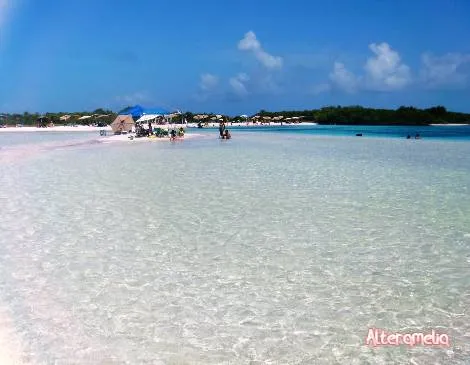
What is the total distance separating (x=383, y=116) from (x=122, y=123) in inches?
4111

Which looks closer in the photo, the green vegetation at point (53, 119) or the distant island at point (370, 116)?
the green vegetation at point (53, 119)

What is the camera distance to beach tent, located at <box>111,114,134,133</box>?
4889cm

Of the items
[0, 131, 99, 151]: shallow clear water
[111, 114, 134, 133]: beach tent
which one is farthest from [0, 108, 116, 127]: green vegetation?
[111, 114, 134, 133]: beach tent

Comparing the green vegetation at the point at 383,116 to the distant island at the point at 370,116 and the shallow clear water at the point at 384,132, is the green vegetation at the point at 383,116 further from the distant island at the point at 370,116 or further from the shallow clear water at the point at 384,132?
the shallow clear water at the point at 384,132

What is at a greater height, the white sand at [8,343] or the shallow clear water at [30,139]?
the shallow clear water at [30,139]

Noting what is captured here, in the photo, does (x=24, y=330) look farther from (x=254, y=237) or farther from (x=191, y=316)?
(x=254, y=237)

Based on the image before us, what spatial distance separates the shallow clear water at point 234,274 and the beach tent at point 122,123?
125 ft

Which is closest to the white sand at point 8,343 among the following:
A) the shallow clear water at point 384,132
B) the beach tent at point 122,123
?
the beach tent at point 122,123

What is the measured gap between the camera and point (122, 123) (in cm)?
4956

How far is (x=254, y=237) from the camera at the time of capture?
7426 millimetres

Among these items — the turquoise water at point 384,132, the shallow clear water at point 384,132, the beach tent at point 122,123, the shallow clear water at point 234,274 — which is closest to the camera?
the shallow clear water at point 234,274

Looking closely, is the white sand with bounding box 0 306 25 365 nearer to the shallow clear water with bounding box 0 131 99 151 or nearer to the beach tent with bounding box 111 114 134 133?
the shallow clear water with bounding box 0 131 99 151

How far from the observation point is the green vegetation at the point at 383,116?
135 m

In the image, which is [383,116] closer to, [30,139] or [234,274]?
[30,139]
